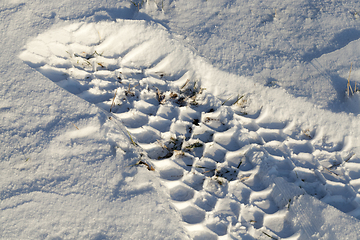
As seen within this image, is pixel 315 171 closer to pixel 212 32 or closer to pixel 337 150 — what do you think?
pixel 337 150

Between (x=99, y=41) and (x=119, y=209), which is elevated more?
(x=99, y=41)

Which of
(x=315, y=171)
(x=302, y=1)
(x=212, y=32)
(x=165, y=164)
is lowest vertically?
(x=165, y=164)

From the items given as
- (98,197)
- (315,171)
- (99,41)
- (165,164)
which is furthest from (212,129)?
(99,41)

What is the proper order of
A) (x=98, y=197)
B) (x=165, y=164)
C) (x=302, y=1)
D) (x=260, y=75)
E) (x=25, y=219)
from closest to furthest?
(x=25, y=219) → (x=98, y=197) → (x=165, y=164) → (x=260, y=75) → (x=302, y=1)

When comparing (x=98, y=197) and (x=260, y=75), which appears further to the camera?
(x=260, y=75)
